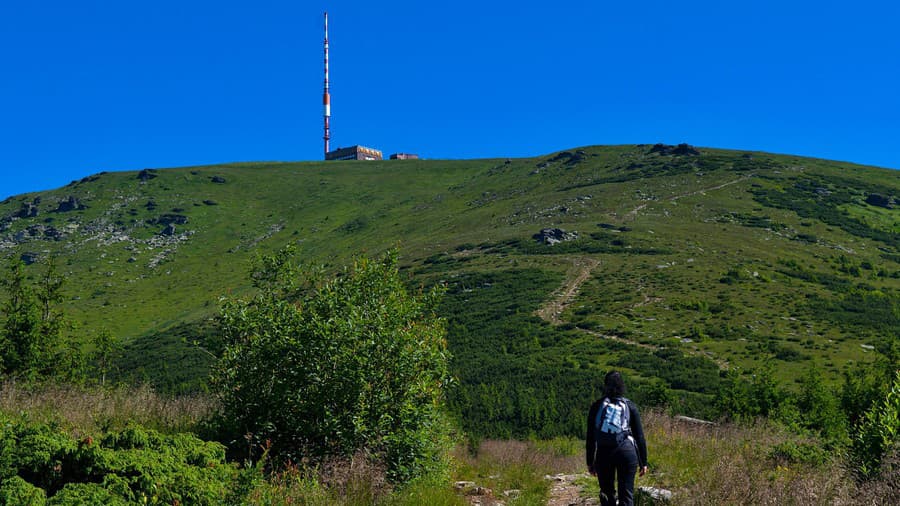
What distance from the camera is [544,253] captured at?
73.3m

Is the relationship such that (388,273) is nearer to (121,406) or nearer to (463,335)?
(121,406)

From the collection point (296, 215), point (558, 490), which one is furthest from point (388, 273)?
point (296, 215)

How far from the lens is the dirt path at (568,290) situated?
57.2 m

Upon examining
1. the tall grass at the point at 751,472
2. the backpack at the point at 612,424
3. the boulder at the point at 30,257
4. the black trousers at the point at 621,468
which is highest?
the boulder at the point at 30,257

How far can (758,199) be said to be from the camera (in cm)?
9062

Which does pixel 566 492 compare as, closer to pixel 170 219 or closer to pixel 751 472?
pixel 751 472

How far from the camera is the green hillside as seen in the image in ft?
144

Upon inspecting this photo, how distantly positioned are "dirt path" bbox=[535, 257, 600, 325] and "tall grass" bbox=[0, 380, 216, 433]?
46.4 metres

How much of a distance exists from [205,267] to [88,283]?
59.6 feet

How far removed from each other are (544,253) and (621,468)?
6754cm

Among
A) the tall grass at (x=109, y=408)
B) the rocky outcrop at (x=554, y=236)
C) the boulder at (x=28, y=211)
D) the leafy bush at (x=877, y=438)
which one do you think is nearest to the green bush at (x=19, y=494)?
the tall grass at (x=109, y=408)

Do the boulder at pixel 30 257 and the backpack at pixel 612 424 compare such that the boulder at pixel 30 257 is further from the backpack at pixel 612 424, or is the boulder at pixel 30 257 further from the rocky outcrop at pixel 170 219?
the backpack at pixel 612 424

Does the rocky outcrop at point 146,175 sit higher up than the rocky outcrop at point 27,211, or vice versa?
the rocky outcrop at point 146,175

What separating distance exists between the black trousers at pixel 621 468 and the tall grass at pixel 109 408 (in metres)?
6.52
